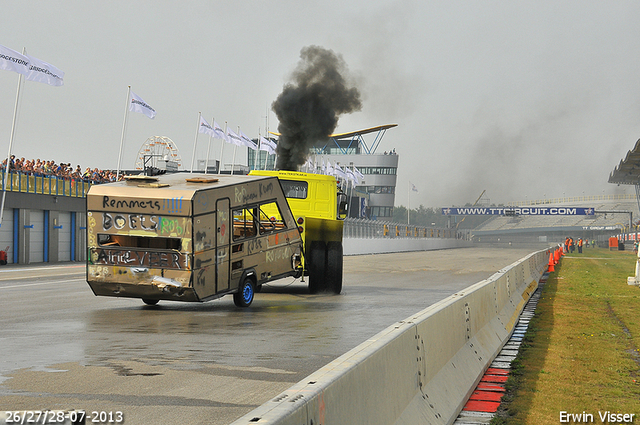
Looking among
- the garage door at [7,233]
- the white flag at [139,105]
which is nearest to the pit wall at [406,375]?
the garage door at [7,233]

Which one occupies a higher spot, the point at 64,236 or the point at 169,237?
the point at 169,237

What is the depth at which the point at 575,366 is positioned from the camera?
877cm

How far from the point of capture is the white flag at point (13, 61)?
3052cm

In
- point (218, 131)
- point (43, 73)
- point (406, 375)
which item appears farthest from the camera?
point (218, 131)

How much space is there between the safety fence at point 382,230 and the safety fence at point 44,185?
1771cm

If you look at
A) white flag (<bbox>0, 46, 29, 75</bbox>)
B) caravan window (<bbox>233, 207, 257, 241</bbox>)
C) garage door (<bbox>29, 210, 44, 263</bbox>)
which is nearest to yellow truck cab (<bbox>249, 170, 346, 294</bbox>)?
caravan window (<bbox>233, 207, 257, 241</bbox>)

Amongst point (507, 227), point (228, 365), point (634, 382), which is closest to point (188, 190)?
point (228, 365)

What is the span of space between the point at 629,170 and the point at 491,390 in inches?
2580

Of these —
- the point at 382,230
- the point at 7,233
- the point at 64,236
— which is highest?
the point at 382,230

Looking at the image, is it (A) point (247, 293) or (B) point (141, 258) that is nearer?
(B) point (141, 258)

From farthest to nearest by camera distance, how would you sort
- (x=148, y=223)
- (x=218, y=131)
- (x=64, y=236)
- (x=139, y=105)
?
(x=218, y=131), (x=139, y=105), (x=64, y=236), (x=148, y=223)

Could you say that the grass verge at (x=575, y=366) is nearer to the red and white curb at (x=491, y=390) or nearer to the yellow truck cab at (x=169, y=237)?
the red and white curb at (x=491, y=390)

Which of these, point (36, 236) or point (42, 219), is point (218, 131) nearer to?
point (42, 219)

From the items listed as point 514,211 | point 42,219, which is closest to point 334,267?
point 42,219
